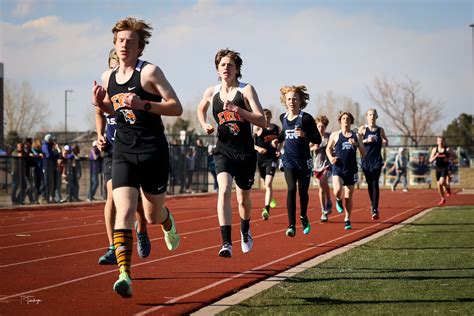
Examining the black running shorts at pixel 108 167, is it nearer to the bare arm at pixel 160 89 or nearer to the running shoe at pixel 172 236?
the running shoe at pixel 172 236

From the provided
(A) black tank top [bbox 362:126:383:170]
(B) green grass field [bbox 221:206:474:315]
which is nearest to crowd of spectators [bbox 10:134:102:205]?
(A) black tank top [bbox 362:126:383:170]

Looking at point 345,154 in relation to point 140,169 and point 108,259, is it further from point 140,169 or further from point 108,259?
point 140,169

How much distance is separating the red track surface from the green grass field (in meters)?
0.49

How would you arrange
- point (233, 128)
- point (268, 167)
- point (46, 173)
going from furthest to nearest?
point (46, 173) < point (268, 167) < point (233, 128)

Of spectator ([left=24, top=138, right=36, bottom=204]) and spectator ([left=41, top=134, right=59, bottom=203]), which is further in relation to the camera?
spectator ([left=41, top=134, right=59, bottom=203])

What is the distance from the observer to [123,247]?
6891 mm

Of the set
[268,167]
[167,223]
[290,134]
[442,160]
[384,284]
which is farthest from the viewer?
[442,160]

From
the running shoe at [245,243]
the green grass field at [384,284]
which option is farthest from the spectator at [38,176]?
the running shoe at [245,243]

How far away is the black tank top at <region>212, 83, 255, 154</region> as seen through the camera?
953 centimetres

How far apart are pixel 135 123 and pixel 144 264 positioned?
2841 mm

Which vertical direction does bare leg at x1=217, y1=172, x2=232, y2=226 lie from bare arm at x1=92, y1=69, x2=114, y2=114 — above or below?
below

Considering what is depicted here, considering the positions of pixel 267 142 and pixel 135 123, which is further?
pixel 267 142

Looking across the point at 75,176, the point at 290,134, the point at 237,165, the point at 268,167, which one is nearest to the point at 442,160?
the point at 268,167

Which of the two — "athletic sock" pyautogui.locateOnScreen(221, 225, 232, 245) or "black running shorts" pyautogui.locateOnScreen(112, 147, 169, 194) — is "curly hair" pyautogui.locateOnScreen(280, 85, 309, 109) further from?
"black running shorts" pyautogui.locateOnScreen(112, 147, 169, 194)
